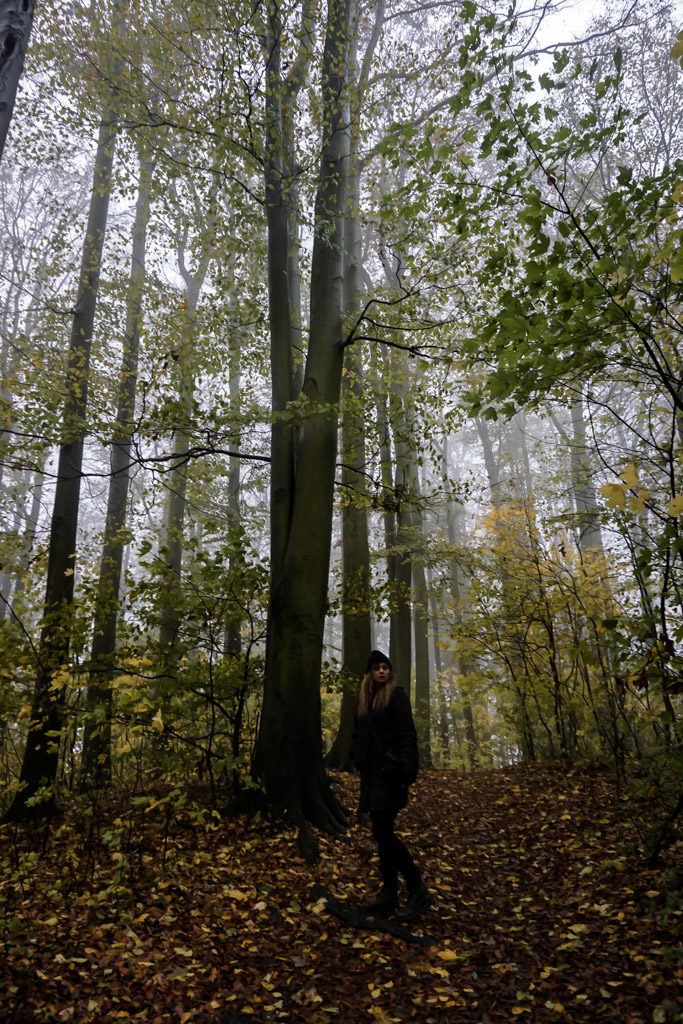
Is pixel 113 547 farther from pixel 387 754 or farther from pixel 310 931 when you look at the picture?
pixel 310 931

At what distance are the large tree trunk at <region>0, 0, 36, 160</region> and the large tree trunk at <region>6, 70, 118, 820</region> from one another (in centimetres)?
286

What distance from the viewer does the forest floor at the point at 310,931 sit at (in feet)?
8.83

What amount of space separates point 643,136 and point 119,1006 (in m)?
14.1

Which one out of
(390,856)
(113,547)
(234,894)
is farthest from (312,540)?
(113,547)

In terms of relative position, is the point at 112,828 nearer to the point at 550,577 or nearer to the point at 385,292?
the point at 550,577

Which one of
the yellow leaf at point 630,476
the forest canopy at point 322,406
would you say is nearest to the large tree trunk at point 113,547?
the forest canopy at point 322,406

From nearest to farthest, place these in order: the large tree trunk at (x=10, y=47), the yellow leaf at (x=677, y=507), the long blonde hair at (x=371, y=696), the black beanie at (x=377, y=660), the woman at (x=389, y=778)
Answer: the yellow leaf at (x=677, y=507) < the large tree trunk at (x=10, y=47) < the woman at (x=389, y=778) < the long blonde hair at (x=371, y=696) < the black beanie at (x=377, y=660)

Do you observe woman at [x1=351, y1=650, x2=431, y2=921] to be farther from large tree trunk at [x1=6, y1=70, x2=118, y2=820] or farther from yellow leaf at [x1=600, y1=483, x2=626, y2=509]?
large tree trunk at [x1=6, y1=70, x2=118, y2=820]

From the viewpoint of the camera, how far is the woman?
150 inches

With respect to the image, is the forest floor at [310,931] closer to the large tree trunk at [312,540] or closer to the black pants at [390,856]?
the black pants at [390,856]

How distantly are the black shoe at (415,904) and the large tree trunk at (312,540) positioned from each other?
3.17ft

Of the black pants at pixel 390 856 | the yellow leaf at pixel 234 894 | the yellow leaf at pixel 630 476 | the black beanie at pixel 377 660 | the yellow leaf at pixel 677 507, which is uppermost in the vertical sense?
the yellow leaf at pixel 630 476

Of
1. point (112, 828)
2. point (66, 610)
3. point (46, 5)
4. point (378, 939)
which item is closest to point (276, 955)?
point (378, 939)

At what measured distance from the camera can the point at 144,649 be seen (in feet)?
15.5
